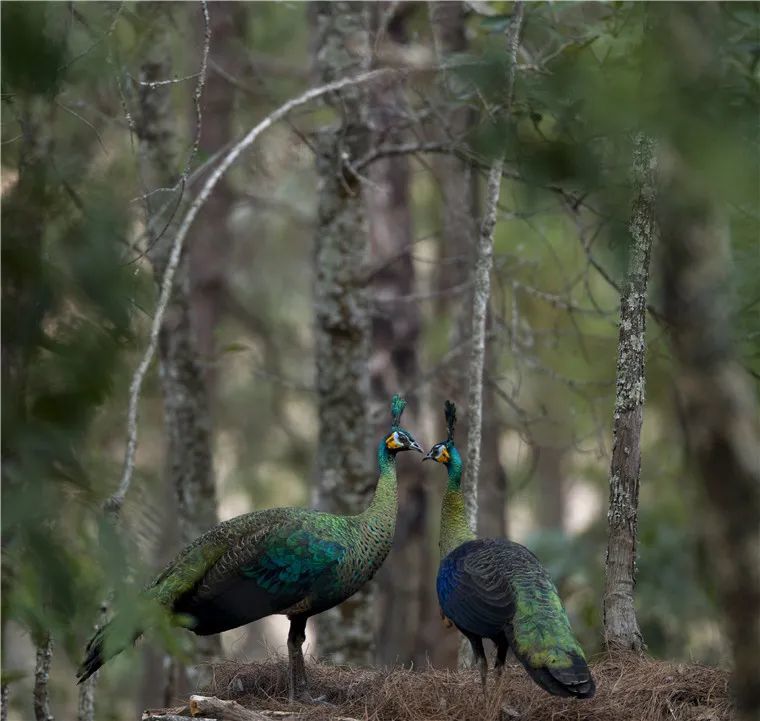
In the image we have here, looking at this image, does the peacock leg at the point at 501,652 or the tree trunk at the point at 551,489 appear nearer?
the peacock leg at the point at 501,652

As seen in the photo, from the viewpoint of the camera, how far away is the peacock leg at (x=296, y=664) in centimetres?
662

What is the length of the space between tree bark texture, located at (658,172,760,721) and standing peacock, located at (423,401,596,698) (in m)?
2.29

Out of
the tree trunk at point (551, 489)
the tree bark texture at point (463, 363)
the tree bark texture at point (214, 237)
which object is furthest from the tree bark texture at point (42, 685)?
the tree trunk at point (551, 489)

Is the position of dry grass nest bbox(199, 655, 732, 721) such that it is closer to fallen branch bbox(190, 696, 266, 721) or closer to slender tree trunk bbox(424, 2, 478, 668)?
fallen branch bbox(190, 696, 266, 721)

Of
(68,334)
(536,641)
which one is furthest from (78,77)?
(536,641)

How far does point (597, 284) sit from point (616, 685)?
1154cm

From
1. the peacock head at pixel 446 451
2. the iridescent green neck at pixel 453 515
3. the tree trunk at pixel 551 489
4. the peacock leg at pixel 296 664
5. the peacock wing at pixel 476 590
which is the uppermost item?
the tree trunk at pixel 551 489

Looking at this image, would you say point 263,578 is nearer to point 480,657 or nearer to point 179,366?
point 480,657

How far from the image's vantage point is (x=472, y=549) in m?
6.66

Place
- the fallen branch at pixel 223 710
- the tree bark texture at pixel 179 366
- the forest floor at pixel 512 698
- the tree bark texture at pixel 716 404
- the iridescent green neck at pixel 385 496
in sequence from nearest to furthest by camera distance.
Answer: the tree bark texture at pixel 716 404 < the fallen branch at pixel 223 710 < the forest floor at pixel 512 698 < the iridescent green neck at pixel 385 496 < the tree bark texture at pixel 179 366

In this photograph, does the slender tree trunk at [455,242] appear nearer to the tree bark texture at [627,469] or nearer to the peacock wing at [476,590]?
the tree bark texture at [627,469]

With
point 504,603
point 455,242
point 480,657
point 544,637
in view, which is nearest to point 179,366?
point 455,242

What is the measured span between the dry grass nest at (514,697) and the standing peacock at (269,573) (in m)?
0.35

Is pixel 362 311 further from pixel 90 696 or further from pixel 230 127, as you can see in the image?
pixel 230 127
